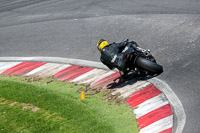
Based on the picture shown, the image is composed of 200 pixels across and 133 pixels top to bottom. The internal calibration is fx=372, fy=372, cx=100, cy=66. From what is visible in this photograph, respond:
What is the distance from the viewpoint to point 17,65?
12398mm


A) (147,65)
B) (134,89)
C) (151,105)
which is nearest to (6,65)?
(134,89)

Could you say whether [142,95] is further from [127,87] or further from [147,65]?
[147,65]

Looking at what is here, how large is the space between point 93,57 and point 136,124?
14.4 feet

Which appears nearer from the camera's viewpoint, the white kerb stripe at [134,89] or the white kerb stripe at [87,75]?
the white kerb stripe at [134,89]

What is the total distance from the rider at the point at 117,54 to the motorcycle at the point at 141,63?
4 cm

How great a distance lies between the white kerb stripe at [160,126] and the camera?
727 cm

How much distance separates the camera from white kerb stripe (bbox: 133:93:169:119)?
8.13 metres

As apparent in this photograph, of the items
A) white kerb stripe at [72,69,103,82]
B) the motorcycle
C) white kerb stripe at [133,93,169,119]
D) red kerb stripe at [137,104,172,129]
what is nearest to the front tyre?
the motorcycle

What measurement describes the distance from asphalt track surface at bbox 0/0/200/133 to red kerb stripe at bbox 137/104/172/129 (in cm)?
40

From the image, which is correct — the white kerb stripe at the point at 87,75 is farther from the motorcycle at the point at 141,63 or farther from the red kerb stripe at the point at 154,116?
the red kerb stripe at the point at 154,116

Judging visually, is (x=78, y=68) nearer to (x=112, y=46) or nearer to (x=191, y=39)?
(x=112, y=46)

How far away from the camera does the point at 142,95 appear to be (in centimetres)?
889

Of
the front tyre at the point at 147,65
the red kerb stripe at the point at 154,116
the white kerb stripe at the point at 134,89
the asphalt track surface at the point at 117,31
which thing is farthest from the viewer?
the asphalt track surface at the point at 117,31

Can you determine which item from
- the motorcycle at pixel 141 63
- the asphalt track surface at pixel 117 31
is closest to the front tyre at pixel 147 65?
the motorcycle at pixel 141 63
